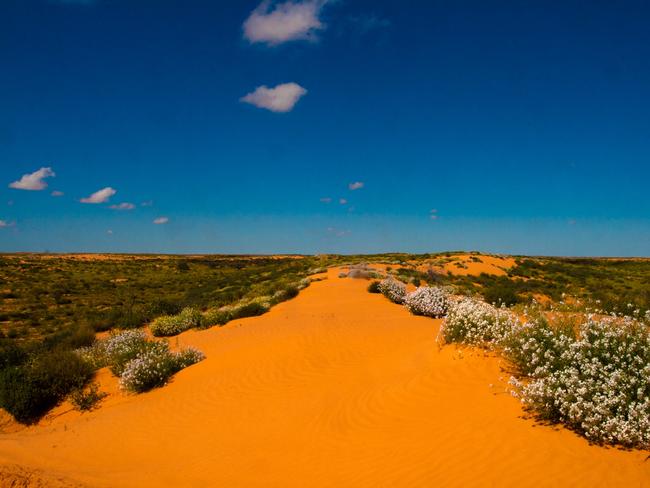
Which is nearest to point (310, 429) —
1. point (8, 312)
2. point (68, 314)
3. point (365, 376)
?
point (365, 376)

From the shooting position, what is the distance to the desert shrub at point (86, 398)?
10.2m

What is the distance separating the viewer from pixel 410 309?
17.1m

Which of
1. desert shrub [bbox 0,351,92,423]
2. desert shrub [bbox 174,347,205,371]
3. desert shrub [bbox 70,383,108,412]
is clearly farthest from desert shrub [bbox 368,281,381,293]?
desert shrub [bbox 70,383,108,412]

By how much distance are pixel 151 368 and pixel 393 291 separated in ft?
42.2

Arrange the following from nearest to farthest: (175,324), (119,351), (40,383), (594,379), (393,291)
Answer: (594,379) < (40,383) < (119,351) < (175,324) < (393,291)

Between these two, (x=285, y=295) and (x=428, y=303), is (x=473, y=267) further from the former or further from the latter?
(x=428, y=303)

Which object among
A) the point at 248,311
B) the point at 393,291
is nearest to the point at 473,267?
the point at 393,291

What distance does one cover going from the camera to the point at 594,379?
5.86m

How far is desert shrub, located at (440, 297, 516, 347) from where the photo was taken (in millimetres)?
7816

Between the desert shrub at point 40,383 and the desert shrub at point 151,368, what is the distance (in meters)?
1.20

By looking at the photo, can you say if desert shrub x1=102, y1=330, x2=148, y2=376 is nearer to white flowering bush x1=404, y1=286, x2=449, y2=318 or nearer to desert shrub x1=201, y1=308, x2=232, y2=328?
desert shrub x1=201, y1=308, x2=232, y2=328

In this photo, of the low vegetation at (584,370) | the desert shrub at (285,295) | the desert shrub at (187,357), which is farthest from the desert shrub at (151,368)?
the desert shrub at (285,295)

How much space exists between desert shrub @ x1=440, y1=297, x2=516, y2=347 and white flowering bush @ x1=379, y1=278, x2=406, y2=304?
11.2m

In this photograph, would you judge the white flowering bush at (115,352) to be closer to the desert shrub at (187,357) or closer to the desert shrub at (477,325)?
the desert shrub at (187,357)
